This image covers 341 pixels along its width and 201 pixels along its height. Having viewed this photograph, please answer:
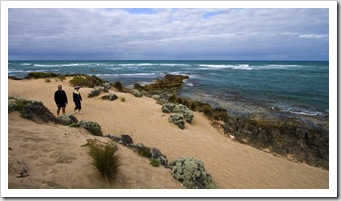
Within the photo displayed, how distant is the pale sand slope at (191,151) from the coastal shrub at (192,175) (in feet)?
0.87

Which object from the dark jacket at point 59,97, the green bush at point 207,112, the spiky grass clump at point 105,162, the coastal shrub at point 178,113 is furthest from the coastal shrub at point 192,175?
the green bush at point 207,112

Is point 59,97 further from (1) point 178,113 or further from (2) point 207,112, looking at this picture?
(2) point 207,112

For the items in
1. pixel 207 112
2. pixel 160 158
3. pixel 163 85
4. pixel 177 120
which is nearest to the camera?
pixel 160 158

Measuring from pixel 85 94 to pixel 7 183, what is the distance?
1236 centimetres

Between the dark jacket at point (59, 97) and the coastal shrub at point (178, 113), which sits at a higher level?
the dark jacket at point (59, 97)

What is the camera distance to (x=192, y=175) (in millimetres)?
5473

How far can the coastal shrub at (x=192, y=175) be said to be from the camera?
5.35 m

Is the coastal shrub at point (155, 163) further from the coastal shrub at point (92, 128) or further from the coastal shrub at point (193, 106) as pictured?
the coastal shrub at point (193, 106)

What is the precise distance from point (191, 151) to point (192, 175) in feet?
8.68

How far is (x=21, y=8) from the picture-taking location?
17.1 ft

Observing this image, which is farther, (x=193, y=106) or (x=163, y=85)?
(x=163, y=85)

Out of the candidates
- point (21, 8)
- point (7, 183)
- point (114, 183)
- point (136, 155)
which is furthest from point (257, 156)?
point (21, 8)

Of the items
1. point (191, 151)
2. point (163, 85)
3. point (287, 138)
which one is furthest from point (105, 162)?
point (163, 85)

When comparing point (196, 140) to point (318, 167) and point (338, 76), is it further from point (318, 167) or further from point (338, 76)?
point (338, 76)
